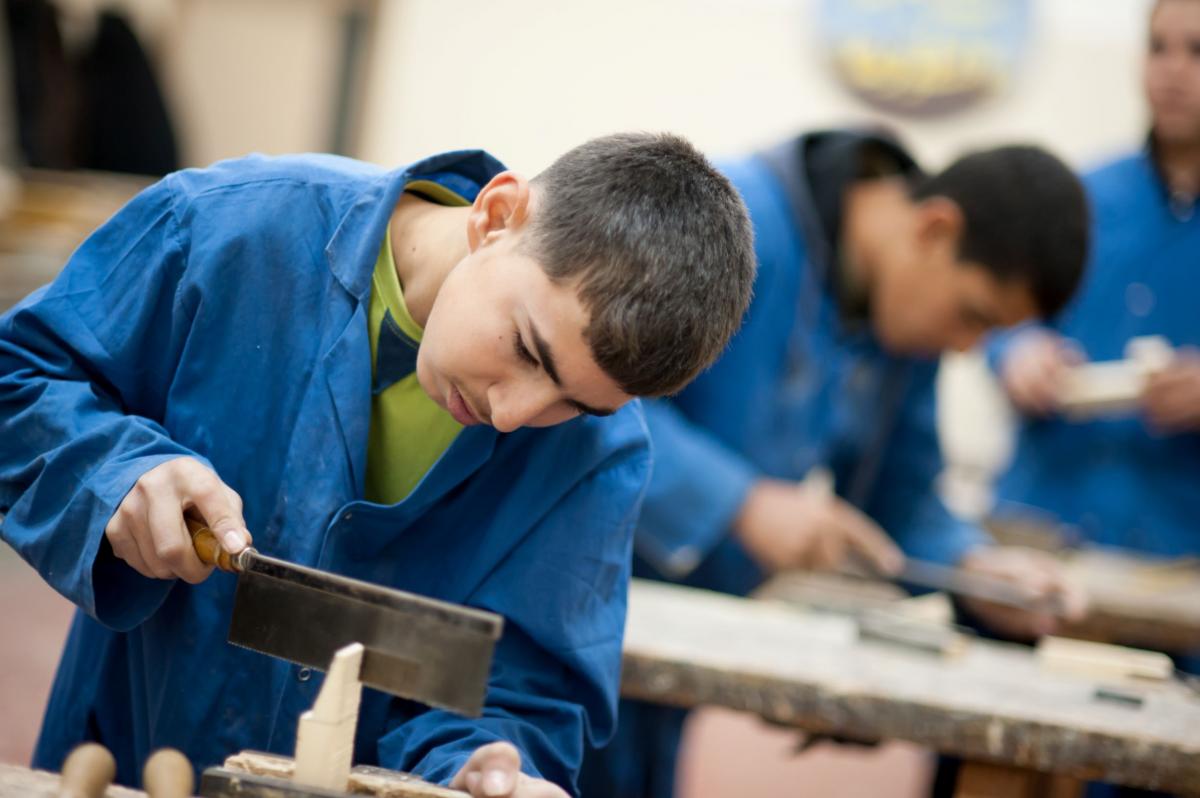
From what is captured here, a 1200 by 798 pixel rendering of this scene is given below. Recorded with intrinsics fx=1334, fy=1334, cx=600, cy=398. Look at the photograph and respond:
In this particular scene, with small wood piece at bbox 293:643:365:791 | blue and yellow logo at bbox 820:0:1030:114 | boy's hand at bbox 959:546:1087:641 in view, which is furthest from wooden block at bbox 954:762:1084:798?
blue and yellow logo at bbox 820:0:1030:114

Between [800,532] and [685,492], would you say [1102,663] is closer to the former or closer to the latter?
[800,532]

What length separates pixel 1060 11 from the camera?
5.82m

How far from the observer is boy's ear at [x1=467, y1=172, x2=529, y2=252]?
139 centimetres

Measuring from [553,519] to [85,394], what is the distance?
53cm

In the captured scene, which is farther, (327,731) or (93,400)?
(93,400)

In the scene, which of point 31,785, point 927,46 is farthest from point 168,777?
point 927,46

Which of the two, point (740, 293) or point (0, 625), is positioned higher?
point (740, 293)

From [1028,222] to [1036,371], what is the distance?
768 millimetres

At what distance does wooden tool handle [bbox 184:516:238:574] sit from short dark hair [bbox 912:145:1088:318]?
168 centimetres

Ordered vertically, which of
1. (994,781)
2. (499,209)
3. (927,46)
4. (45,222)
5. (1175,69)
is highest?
(1175,69)

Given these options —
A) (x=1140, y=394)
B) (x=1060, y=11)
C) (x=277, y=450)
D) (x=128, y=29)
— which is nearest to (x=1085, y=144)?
(x=1060, y=11)

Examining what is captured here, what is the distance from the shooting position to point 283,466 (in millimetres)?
1488

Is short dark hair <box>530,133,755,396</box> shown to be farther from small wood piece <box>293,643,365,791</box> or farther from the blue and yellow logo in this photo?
the blue and yellow logo

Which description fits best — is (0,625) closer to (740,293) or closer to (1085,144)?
(740,293)
